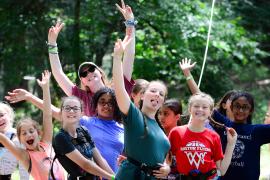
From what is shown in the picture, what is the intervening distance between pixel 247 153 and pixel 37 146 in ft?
5.37

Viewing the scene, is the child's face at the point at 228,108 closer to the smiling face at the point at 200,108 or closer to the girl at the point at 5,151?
the smiling face at the point at 200,108

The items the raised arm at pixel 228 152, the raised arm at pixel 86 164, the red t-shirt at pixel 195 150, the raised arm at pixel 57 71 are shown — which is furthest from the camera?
the raised arm at pixel 57 71

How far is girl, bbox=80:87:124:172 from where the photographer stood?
4.28 meters

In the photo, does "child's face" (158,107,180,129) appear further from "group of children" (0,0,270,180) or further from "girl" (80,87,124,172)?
"girl" (80,87,124,172)

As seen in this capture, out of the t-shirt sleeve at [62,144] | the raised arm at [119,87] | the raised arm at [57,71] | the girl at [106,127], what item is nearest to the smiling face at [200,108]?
the girl at [106,127]

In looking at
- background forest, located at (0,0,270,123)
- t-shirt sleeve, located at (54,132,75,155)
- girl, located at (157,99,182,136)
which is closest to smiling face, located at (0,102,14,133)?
t-shirt sleeve, located at (54,132,75,155)

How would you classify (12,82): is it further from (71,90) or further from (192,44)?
(71,90)

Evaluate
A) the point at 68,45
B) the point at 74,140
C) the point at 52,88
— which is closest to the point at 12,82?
the point at 52,88

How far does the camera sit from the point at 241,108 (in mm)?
4547

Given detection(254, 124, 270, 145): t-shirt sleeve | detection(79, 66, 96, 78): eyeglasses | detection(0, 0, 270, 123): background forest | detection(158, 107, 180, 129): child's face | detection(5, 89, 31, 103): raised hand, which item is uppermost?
detection(0, 0, 270, 123): background forest

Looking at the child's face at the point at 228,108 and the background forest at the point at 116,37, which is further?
the background forest at the point at 116,37

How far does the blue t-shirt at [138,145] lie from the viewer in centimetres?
344

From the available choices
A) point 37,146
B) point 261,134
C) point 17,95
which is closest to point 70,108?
point 37,146

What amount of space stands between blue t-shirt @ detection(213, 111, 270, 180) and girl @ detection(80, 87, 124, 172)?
903 millimetres
